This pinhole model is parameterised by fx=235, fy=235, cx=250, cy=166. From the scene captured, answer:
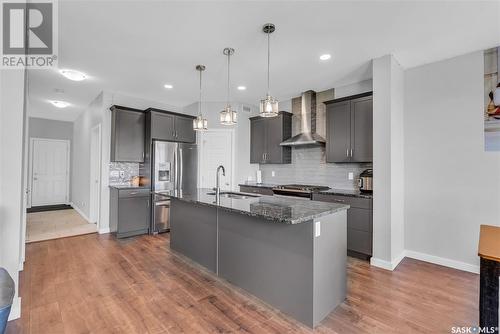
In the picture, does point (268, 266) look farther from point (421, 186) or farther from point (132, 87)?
point (132, 87)

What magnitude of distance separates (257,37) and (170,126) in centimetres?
290

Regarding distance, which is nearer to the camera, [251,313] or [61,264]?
[251,313]

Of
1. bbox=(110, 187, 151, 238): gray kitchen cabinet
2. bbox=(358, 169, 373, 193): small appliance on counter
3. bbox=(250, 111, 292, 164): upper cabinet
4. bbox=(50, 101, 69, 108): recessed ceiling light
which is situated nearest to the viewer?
bbox=(358, 169, 373, 193): small appliance on counter

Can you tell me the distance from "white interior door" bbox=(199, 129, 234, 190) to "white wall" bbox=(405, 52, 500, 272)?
3.38 m

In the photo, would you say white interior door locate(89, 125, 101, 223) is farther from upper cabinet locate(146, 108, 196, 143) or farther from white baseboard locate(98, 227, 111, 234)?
upper cabinet locate(146, 108, 196, 143)

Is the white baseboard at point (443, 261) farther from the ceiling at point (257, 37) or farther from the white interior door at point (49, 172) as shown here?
the white interior door at point (49, 172)

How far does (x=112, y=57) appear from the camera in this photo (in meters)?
3.23

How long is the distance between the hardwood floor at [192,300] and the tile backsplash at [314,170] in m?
1.49

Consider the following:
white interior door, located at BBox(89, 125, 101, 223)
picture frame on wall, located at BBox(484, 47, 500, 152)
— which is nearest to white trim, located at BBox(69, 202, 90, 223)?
white interior door, located at BBox(89, 125, 101, 223)

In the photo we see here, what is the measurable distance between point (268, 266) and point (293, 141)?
2.84 meters

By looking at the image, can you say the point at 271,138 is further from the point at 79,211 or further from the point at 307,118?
the point at 79,211

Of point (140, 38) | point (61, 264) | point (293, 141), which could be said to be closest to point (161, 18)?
point (140, 38)

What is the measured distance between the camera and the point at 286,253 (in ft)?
6.76

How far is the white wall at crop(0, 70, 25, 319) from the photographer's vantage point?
1.99 metres
